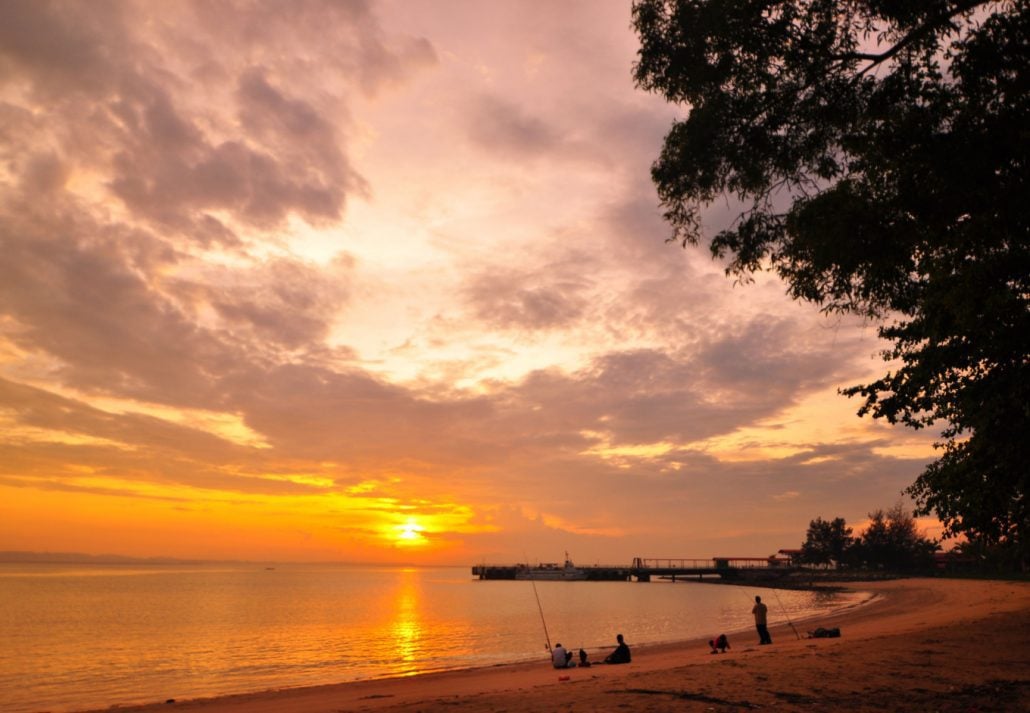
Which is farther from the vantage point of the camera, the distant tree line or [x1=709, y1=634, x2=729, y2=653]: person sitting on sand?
the distant tree line

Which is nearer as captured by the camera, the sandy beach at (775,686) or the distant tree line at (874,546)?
the sandy beach at (775,686)

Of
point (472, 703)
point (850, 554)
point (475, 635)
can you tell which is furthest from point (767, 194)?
point (850, 554)

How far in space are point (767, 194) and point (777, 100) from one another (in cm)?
168

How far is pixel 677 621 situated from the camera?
6128 cm

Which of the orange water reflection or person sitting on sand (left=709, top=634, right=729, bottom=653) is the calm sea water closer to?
the orange water reflection

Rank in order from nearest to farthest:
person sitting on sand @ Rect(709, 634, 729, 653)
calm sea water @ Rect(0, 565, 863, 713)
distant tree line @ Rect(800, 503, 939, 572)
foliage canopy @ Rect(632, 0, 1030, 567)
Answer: foliage canopy @ Rect(632, 0, 1030, 567)
person sitting on sand @ Rect(709, 634, 729, 653)
calm sea water @ Rect(0, 565, 863, 713)
distant tree line @ Rect(800, 503, 939, 572)

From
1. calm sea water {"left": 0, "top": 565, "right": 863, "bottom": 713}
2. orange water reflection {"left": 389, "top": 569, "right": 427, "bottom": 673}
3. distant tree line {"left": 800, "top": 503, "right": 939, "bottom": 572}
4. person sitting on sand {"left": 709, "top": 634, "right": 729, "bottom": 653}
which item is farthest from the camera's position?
distant tree line {"left": 800, "top": 503, "right": 939, "bottom": 572}

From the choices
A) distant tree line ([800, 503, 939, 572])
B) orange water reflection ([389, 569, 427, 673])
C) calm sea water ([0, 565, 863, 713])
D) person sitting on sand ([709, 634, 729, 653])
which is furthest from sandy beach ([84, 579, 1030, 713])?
distant tree line ([800, 503, 939, 572])

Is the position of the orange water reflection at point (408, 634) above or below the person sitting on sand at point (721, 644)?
below

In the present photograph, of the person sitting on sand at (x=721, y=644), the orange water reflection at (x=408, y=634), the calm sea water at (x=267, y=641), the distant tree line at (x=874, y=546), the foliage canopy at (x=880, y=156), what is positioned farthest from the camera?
the distant tree line at (x=874, y=546)

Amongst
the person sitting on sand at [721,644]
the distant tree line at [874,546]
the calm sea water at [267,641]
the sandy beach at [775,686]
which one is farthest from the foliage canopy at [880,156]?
the distant tree line at [874,546]

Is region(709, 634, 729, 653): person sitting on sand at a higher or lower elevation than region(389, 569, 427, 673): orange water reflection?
higher

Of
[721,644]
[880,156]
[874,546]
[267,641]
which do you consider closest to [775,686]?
[880,156]

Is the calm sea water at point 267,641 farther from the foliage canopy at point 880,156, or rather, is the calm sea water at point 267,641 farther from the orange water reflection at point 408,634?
the foliage canopy at point 880,156
